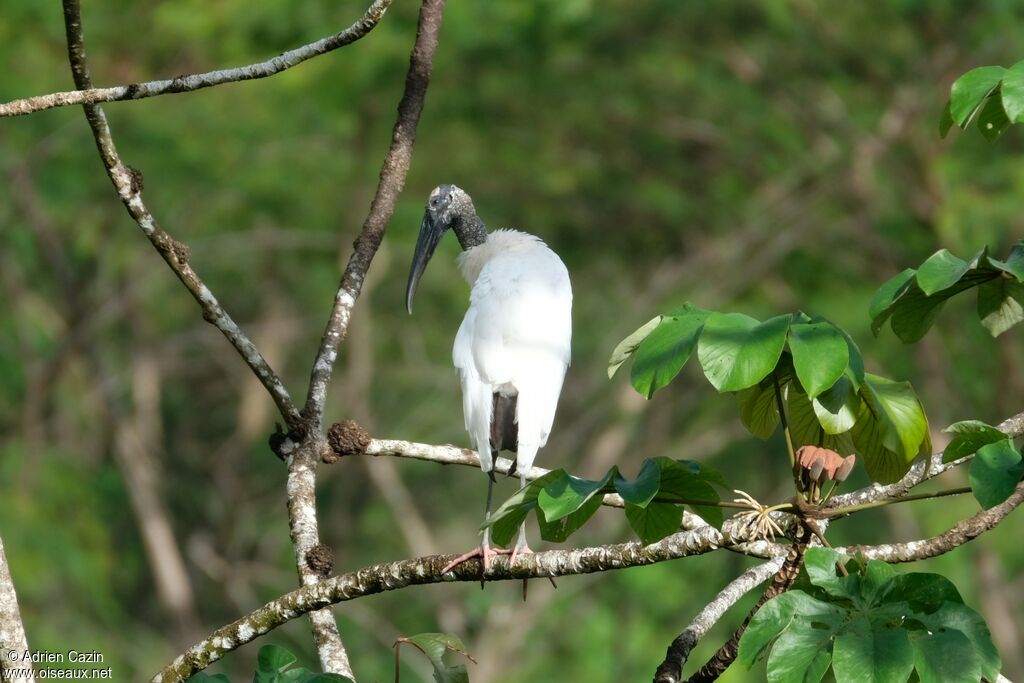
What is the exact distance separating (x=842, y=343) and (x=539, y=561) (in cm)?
81

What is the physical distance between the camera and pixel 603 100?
11.7m

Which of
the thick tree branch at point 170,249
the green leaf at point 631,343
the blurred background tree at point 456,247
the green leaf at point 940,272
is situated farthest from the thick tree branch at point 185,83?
the blurred background tree at point 456,247

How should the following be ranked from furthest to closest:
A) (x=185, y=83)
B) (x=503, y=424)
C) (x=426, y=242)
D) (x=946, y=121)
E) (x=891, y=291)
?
(x=426, y=242) → (x=503, y=424) → (x=185, y=83) → (x=946, y=121) → (x=891, y=291)

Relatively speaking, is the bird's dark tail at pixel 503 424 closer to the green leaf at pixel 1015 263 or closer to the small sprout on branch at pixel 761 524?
the small sprout on branch at pixel 761 524

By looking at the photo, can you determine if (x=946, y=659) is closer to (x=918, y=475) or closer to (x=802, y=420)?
(x=802, y=420)

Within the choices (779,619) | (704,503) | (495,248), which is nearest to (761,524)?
(704,503)

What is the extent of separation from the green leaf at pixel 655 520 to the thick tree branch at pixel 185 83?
1.31 m

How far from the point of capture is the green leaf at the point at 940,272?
232 centimetres

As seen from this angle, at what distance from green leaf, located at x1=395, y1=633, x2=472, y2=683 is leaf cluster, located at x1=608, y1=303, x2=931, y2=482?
0.68m

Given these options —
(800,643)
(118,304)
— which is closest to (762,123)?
(118,304)

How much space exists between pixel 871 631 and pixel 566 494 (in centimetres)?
52

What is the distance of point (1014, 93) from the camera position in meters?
2.37

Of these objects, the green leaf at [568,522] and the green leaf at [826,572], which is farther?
the green leaf at [568,522]

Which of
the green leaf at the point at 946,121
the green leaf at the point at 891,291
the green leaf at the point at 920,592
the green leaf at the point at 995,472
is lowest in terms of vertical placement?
the green leaf at the point at 920,592
